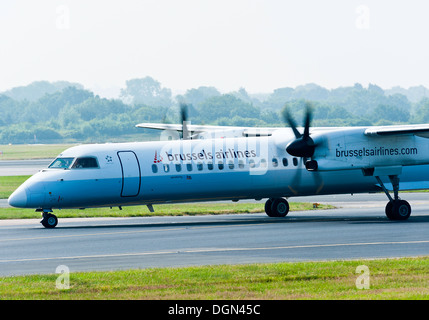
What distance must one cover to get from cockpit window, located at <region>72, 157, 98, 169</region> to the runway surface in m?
2.29

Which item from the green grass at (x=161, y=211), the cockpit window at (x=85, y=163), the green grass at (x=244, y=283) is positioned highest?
the cockpit window at (x=85, y=163)

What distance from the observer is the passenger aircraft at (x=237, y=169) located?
29422mm

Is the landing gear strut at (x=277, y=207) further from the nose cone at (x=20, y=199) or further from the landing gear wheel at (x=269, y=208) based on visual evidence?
the nose cone at (x=20, y=199)

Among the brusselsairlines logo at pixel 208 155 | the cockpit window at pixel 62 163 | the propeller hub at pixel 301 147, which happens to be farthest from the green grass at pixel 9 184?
the propeller hub at pixel 301 147

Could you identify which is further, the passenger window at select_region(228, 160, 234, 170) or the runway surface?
the passenger window at select_region(228, 160, 234, 170)

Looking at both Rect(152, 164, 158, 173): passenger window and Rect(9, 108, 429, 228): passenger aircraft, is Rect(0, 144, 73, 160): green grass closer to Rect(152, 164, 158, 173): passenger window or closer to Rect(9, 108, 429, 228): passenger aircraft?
Rect(9, 108, 429, 228): passenger aircraft

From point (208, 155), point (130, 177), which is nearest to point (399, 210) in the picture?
point (208, 155)

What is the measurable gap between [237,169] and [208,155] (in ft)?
4.02

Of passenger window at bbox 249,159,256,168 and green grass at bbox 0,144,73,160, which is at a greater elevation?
passenger window at bbox 249,159,256,168

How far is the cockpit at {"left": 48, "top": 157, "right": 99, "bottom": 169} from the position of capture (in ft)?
97.3

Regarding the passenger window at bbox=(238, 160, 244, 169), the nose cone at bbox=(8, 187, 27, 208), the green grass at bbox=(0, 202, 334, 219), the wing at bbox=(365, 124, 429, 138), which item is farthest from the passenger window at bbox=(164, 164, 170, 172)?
the wing at bbox=(365, 124, 429, 138)

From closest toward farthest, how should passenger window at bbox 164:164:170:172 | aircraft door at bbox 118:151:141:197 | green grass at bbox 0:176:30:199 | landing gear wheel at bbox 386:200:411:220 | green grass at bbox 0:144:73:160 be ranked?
aircraft door at bbox 118:151:141:197
passenger window at bbox 164:164:170:172
landing gear wheel at bbox 386:200:411:220
green grass at bbox 0:176:30:199
green grass at bbox 0:144:73:160

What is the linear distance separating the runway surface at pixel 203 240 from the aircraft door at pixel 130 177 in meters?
1.36
